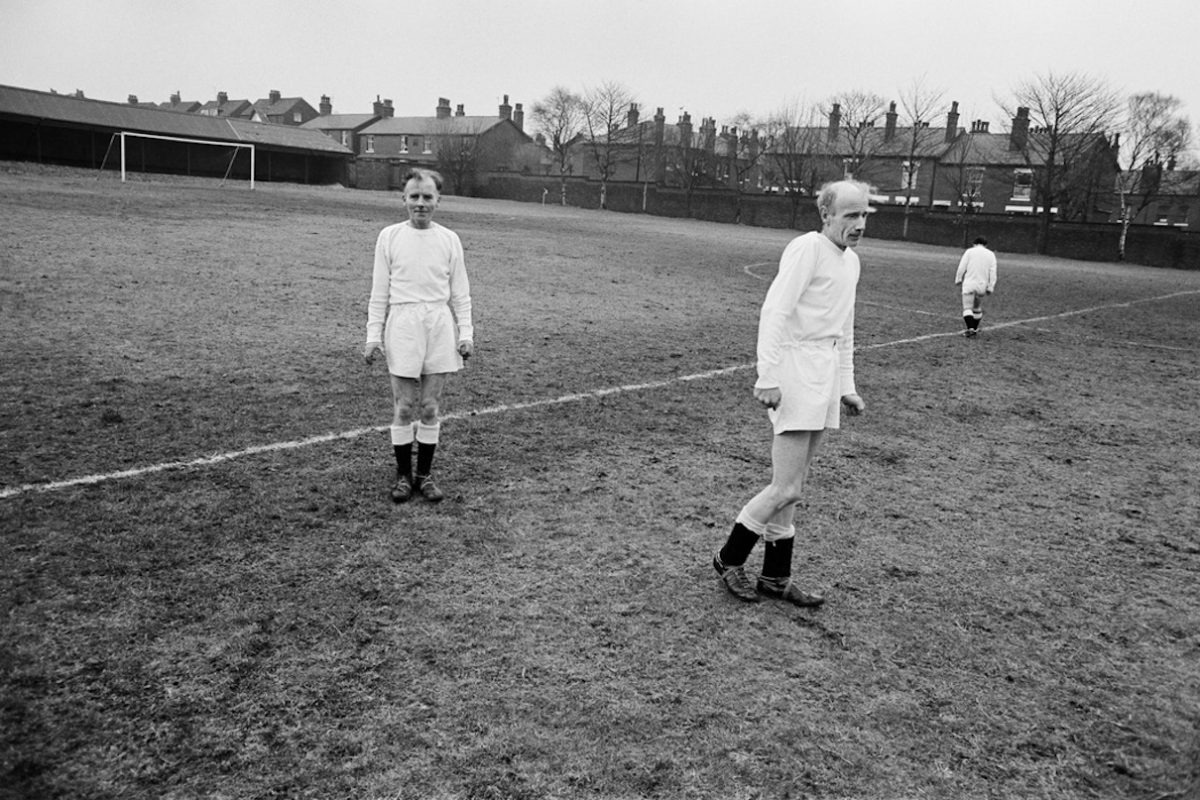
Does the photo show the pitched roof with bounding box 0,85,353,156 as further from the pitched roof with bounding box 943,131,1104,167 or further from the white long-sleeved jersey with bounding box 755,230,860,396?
the white long-sleeved jersey with bounding box 755,230,860,396

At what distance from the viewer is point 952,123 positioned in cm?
7900

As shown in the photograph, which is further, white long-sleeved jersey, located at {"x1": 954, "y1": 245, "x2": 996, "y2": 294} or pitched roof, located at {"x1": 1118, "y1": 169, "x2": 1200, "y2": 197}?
pitched roof, located at {"x1": 1118, "y1": 169, "x2": 1200, "y2": 197}

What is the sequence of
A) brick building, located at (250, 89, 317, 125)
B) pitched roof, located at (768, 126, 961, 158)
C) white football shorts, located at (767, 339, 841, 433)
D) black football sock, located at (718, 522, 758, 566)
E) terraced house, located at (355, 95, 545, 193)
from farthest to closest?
1. brick building, located at (250, 89, 317, 125)
2. terraced house, located at (355, 95, 545, 193)
3. pitched roof, located at (768, 126, 961, 158)
4. black football sock, located at (718, 522, 758, 566)
5. white football shorts, located at (767, 339, 841, 433)

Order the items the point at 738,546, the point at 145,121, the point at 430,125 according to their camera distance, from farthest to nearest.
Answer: the point at 430,125 → the point at 145,121 → the point at 738,546

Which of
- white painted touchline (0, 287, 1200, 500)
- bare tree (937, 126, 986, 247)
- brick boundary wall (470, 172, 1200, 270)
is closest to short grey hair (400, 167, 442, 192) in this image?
white painted touchline (0, 287, 1200, 500)

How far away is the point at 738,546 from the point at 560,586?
39.7 inches

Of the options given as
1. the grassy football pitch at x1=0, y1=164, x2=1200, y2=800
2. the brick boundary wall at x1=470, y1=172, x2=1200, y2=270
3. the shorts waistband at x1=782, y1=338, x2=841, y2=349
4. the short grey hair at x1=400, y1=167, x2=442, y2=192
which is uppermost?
the brick boundary wall at x1=470, y1=172, x2=1200, y2=270

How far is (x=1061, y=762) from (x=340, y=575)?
3.56m

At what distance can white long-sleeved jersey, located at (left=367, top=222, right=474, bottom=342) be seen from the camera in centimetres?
595

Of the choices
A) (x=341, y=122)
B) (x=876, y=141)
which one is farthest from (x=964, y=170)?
(x=341, y=122)

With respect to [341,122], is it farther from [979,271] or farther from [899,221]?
[979,271]

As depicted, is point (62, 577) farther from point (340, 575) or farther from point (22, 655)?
point (340, 575)

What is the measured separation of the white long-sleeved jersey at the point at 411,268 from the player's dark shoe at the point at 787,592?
2.65 m

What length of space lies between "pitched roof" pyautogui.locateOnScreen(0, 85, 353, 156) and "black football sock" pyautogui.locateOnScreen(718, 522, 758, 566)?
192ft
